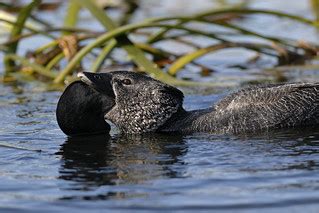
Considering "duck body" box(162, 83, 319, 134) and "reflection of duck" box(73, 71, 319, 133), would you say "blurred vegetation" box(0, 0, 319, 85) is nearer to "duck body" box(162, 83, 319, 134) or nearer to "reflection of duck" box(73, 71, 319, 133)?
"reflection of duck" box(73, 71, 319, 133)

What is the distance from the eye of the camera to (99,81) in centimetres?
763

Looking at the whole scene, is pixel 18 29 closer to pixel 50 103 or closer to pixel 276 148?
pixel 50 103

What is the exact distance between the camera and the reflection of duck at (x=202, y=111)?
24.0ft

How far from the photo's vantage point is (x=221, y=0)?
16719mm

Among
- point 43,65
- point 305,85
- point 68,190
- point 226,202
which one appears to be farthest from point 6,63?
point 226,202

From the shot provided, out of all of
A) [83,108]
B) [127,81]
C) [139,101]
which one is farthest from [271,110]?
[83,108]

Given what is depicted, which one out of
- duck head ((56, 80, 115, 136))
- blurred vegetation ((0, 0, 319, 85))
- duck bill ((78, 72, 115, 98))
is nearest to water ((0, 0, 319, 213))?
duck head ((56, 80, 115, 136))

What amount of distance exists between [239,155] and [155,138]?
1206 mm

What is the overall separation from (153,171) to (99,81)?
184 centimetres

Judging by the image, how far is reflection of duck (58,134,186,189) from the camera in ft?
19.3

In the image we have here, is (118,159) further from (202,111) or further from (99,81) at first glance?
(202,111)

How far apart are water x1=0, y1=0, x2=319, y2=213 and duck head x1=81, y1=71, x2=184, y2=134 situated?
154 millimetres

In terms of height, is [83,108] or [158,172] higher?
[83,108]

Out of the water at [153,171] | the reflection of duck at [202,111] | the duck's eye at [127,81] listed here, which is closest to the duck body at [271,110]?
the reflection of duck at [202,111]
